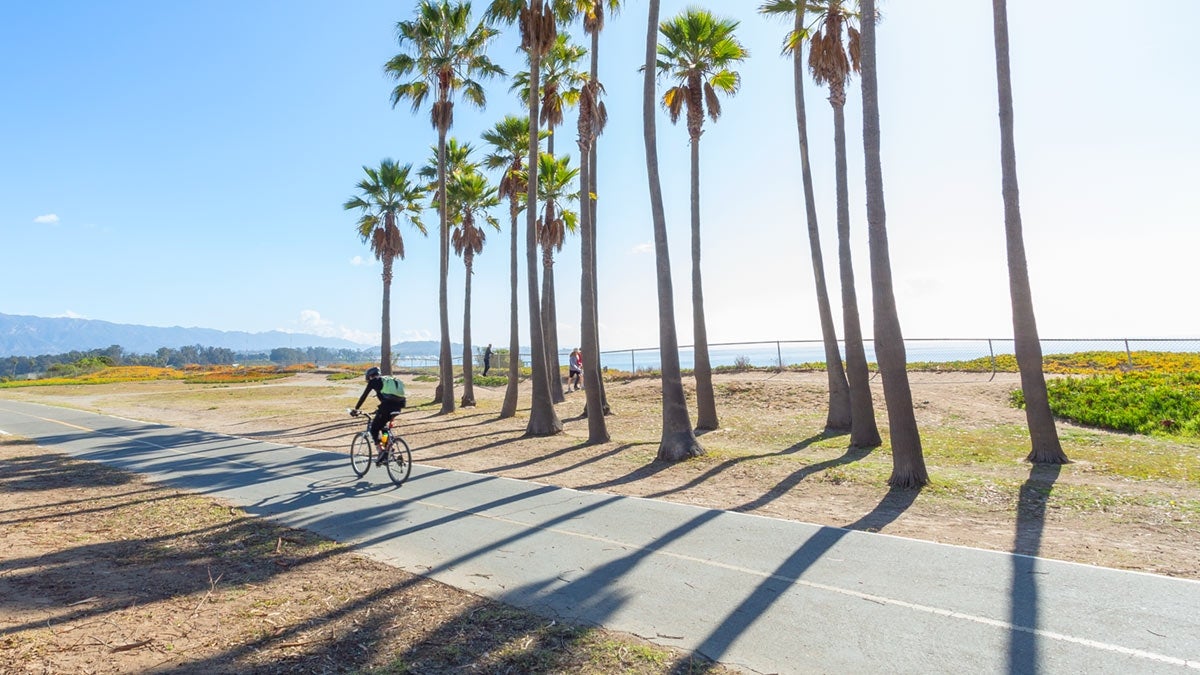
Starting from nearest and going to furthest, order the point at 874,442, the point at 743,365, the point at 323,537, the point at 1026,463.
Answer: the point at 323,537, the point at 1026,463, the point at 874,442, the point at 743,365

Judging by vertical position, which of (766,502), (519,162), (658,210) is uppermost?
(519,162)

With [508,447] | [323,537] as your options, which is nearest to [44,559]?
[323,537]

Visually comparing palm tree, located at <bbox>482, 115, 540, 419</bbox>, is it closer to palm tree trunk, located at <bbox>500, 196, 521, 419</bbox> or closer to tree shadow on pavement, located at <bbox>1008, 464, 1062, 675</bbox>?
palm tree trunk, located at <bbox>500, 196, 521, 419</bbox>

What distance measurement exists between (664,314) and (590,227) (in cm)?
458

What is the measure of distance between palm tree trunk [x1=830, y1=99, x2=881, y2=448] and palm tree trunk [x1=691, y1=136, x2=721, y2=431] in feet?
12.7

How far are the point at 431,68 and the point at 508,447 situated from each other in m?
16.1

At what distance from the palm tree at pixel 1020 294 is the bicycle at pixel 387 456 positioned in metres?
10.6

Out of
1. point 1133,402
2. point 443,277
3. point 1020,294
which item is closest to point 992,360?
point 1133,402

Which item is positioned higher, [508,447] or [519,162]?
[519,162]

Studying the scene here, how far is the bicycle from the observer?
11891 millimetres

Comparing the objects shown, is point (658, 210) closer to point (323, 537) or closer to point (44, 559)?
point (323, 537)

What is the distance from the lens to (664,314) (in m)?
14.6

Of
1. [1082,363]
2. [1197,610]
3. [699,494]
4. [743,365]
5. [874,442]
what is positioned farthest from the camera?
[743,365]

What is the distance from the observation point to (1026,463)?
12.1 meters
